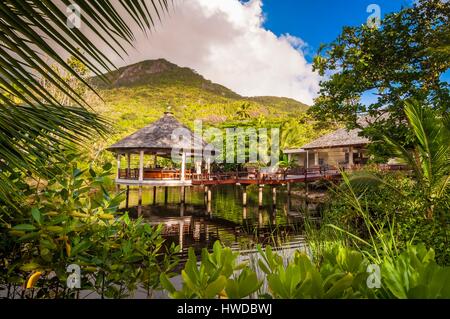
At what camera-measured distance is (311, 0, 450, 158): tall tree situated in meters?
9.76

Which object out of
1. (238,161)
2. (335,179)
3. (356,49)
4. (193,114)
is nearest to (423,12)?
(356,49)

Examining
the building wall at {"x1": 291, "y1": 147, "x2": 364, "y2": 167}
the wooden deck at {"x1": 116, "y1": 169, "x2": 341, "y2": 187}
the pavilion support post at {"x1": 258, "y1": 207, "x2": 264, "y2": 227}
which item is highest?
the building wall at {"x1": 291, "y1": 147, "x2": 364, "y2": 167}

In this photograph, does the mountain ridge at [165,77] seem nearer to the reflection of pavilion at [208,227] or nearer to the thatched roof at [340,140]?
the thatched roof at [340,140]

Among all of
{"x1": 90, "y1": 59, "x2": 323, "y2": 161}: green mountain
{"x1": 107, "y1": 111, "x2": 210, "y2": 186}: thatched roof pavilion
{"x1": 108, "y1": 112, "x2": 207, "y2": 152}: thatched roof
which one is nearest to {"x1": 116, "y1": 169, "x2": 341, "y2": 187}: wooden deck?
{"x1": 107, "y1": 111, "x2": 210, "y2": 186}: thatched roof pavilion

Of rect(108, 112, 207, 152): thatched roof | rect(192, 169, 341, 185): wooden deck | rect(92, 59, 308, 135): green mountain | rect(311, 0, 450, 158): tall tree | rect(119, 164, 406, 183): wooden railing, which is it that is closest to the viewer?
rect(311, 0, 450, 158): tall tree

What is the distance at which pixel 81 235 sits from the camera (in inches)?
68.4

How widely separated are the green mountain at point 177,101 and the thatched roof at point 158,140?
13.6ft

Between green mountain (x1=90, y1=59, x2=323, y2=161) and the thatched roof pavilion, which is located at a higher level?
green mountain (x1=90, y1=59, x2=323, y2=161)

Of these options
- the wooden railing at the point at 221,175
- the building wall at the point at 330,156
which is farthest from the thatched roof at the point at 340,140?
the wooden railing at the point at 221,175

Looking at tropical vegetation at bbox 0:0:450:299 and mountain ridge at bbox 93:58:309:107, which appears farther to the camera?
mountain ridge at bbox 93:58:309:107

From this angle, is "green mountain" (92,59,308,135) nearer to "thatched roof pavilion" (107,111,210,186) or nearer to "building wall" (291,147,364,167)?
"thatched roof pavilion" (107,111,210,186)

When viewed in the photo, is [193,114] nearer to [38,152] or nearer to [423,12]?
[423,12]

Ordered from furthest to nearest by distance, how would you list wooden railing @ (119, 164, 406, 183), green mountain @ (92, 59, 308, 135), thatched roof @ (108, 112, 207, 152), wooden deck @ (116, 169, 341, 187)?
1. green mountain @ (92, 59, 308, 135)
2. thatched roof @ (108, 112, 207, 152)
3. wooden railing @ (119, 164, 406, 183)
4. wooden deck @ (116, 169, 341, 187)

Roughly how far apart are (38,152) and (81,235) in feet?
2.69
